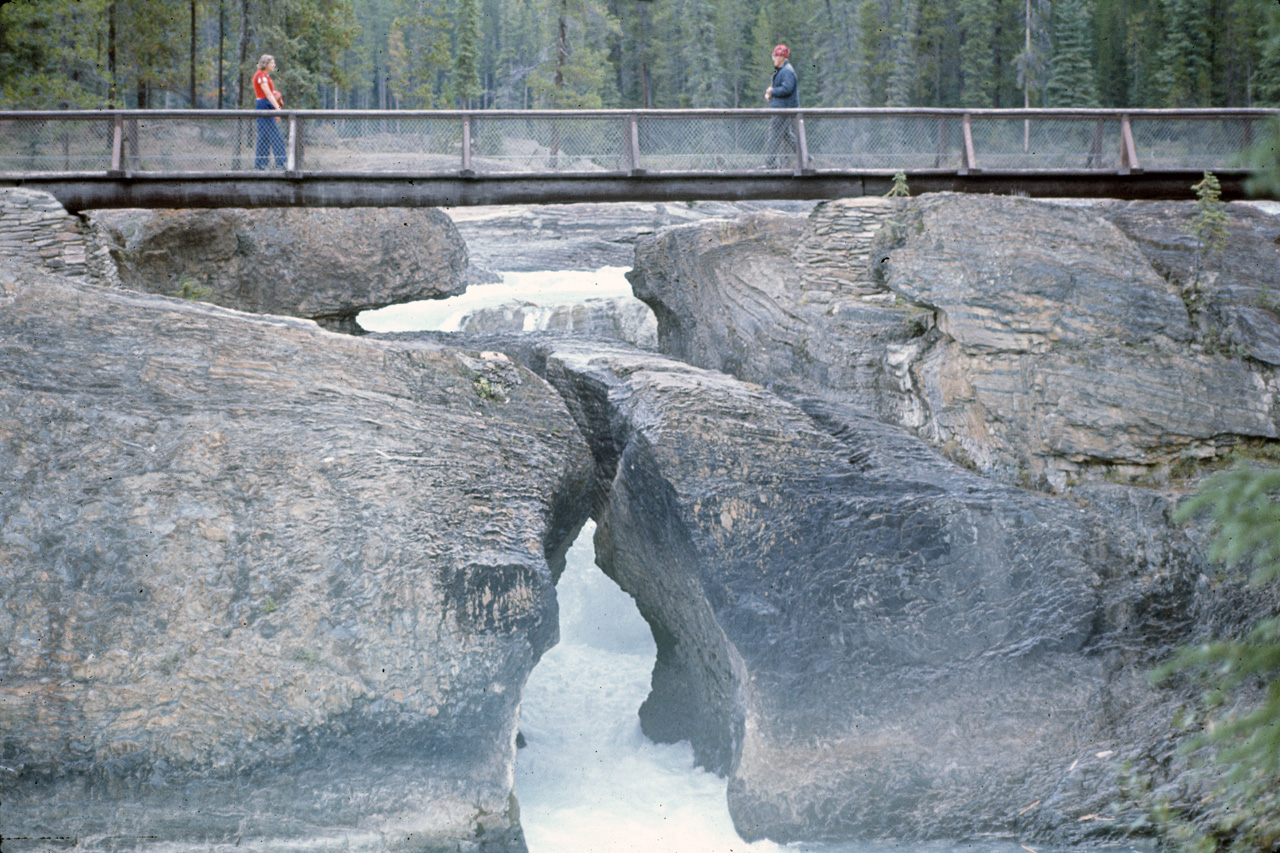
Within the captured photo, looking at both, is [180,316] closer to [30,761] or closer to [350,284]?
[30,761]

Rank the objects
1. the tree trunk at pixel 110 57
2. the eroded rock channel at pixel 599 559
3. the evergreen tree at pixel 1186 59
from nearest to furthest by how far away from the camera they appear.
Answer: the eroded rock channel at pixel 599 559
the tree trunk at pixel 110 57
the evergreen tree at pixel 1186 59

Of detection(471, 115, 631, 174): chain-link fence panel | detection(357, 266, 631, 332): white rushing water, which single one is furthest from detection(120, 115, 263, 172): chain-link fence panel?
detection(357, 266, 631, 332): white rushing water

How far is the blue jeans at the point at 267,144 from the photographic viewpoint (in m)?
11.9

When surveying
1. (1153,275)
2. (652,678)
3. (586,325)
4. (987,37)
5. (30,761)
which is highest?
(987,37)

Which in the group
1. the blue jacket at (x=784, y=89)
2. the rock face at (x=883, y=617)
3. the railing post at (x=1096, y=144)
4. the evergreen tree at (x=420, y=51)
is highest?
the evergreen tree at (x=420, y=51)

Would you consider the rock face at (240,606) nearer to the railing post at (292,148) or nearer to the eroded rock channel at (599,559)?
the eroded rock channel at (599,559)

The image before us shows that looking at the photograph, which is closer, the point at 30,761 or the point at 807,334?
the point at 30,761

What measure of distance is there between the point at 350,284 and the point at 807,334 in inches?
236

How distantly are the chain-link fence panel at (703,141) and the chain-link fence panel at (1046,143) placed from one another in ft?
7.77

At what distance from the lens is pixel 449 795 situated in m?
6.89

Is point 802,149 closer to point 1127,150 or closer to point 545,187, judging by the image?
point 545,187

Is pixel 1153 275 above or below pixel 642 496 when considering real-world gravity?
above

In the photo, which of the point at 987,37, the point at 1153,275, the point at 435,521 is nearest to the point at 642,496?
the point at 435,521

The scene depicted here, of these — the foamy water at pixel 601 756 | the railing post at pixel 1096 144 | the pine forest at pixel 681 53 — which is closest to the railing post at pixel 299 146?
the foamy water at pixel 601 756
